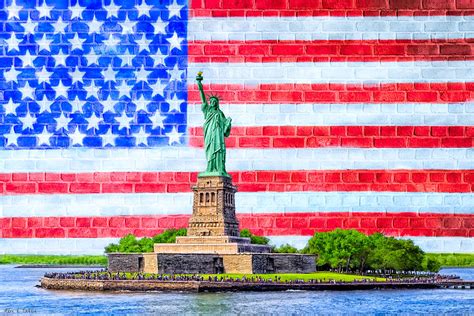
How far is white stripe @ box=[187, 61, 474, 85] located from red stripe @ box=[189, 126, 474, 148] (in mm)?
1886

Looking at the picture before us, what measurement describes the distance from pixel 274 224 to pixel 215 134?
4317 mm

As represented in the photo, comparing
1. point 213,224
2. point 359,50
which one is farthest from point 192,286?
point 359,50

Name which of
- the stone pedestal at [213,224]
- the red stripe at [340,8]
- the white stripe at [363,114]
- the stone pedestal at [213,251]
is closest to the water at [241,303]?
the stone pedestal at [213,251]

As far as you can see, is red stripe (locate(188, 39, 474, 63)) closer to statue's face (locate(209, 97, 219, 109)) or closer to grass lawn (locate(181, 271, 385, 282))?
statue's face (locate(209, 97, 219, 109))

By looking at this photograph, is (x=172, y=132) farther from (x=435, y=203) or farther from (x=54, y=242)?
(x=435, y=203)

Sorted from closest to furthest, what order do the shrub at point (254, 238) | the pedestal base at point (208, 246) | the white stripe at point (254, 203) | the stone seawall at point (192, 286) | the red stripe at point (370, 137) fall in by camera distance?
1. the stone seawall at point (192, 286)
2. the pedestal base at point (208, 246)
3. the white stripe at point (254, 203)
4. the red stripe at point (370, 137)
5. the shrub at point (254, 238)

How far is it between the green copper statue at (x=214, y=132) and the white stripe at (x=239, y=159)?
5.30ft

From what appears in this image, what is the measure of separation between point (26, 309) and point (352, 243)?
15.9m

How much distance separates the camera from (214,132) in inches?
1827

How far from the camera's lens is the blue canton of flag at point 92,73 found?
48.8m

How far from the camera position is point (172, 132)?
160ft

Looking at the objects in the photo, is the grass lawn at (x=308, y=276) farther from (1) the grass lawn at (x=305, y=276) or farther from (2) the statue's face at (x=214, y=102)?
(2) the statue's face at (x=214, y=102)

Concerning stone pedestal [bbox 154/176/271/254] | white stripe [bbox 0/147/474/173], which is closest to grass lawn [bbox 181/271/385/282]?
stone pedestal [bbox 154/176/271/254]

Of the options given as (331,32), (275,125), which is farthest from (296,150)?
(331,32)
